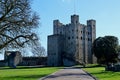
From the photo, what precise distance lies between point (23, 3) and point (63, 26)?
12752 cm

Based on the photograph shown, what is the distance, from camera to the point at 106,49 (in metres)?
109

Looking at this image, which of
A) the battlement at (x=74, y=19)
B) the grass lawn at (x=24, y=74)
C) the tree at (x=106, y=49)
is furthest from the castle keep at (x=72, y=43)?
the grass lawn at (x=24, y=74)

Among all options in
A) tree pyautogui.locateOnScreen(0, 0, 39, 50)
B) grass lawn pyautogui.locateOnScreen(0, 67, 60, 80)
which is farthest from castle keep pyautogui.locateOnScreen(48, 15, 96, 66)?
tree pyautogui.locateOnScreen(0, 0, 39, 50)

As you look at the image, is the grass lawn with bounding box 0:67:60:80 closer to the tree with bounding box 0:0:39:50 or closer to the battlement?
the tree with bounding box 0:0:39:50

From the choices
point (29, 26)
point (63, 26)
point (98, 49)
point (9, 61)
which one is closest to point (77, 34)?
point (63, 26)

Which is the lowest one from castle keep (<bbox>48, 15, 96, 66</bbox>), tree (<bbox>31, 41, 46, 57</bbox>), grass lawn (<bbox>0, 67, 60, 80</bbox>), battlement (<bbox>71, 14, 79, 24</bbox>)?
grass lawn (<bbox>0, 67, 60, 80</bbox>)

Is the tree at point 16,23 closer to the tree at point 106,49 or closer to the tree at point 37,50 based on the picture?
the tree at point 37,50

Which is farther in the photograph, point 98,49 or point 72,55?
point 72,55

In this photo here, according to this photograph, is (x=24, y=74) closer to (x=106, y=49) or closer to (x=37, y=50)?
(x=37, y=50)

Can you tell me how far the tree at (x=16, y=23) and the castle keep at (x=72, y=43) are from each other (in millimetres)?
108156

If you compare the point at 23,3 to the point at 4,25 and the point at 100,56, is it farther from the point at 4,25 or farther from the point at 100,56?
the point at 100,56

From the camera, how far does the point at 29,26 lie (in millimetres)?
34781

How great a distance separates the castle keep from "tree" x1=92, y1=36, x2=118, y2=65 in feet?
96.4

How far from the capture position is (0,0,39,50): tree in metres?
33.4
